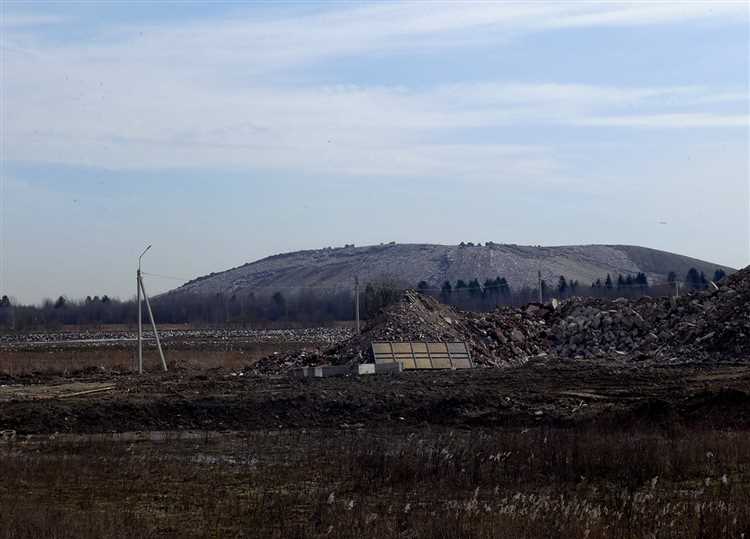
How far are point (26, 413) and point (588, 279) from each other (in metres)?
136

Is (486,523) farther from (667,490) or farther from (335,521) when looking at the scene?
(667,490)

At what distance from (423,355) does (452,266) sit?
13236cm

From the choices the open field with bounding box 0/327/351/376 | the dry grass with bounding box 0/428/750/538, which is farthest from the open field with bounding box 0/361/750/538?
the open field with bounding box 0/327/351/376

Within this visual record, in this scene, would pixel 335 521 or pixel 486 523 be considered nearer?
pixel 486 523

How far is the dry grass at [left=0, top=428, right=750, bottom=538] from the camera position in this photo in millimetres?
9992

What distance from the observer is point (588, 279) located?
153500 mm

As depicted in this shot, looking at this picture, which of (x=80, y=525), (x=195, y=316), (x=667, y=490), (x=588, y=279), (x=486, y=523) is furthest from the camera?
(x=588, y=279)

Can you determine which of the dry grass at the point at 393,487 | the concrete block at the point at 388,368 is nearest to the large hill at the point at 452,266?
the concrete block at the point at 388,368

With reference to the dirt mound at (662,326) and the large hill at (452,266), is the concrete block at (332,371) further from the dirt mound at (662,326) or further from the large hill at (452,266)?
the large hill at (452,266)

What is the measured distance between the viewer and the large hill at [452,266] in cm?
15988

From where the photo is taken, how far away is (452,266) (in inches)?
6565

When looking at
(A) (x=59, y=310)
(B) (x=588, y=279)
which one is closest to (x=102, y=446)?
(A) (x=59, y=310)

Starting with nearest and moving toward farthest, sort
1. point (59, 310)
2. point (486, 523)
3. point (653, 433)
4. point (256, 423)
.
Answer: point (486, 523), point (653, 433), point (256, 423), point (59, 310)

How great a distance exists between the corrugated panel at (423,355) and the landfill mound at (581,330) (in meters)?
0.54
